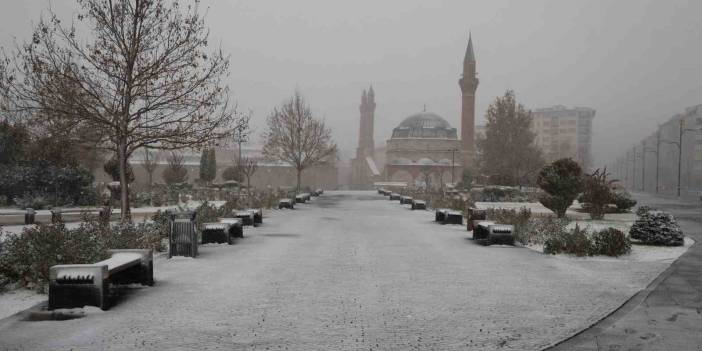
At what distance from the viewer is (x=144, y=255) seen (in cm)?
965

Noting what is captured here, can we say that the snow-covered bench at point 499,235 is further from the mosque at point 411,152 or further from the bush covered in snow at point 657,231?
the mosque at point 411,152

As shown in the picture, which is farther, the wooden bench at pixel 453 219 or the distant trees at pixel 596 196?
the distant trees at pixel 596 196

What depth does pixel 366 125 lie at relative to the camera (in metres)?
114

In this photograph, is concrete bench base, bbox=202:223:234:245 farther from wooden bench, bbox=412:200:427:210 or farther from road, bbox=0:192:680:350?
wooden bench, bbox=412:200:427:210

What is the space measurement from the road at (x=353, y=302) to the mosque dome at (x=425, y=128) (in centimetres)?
9079

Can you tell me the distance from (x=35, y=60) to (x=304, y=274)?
1176 cm

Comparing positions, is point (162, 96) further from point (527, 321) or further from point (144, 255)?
point (527, 321)

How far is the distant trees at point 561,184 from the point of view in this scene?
22.5m

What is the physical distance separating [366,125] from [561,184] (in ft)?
302

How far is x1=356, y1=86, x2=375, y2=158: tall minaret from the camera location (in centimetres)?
11269

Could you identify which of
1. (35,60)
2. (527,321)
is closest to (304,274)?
(527,321)

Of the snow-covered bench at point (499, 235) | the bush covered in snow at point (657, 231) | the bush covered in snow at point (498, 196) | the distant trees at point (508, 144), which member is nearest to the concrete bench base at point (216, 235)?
the snow-covered bench at point (499, 235)

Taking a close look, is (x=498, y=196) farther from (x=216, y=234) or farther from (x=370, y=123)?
(x=370, y=123)

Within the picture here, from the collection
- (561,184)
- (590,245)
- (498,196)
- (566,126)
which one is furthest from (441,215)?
(566,126)
